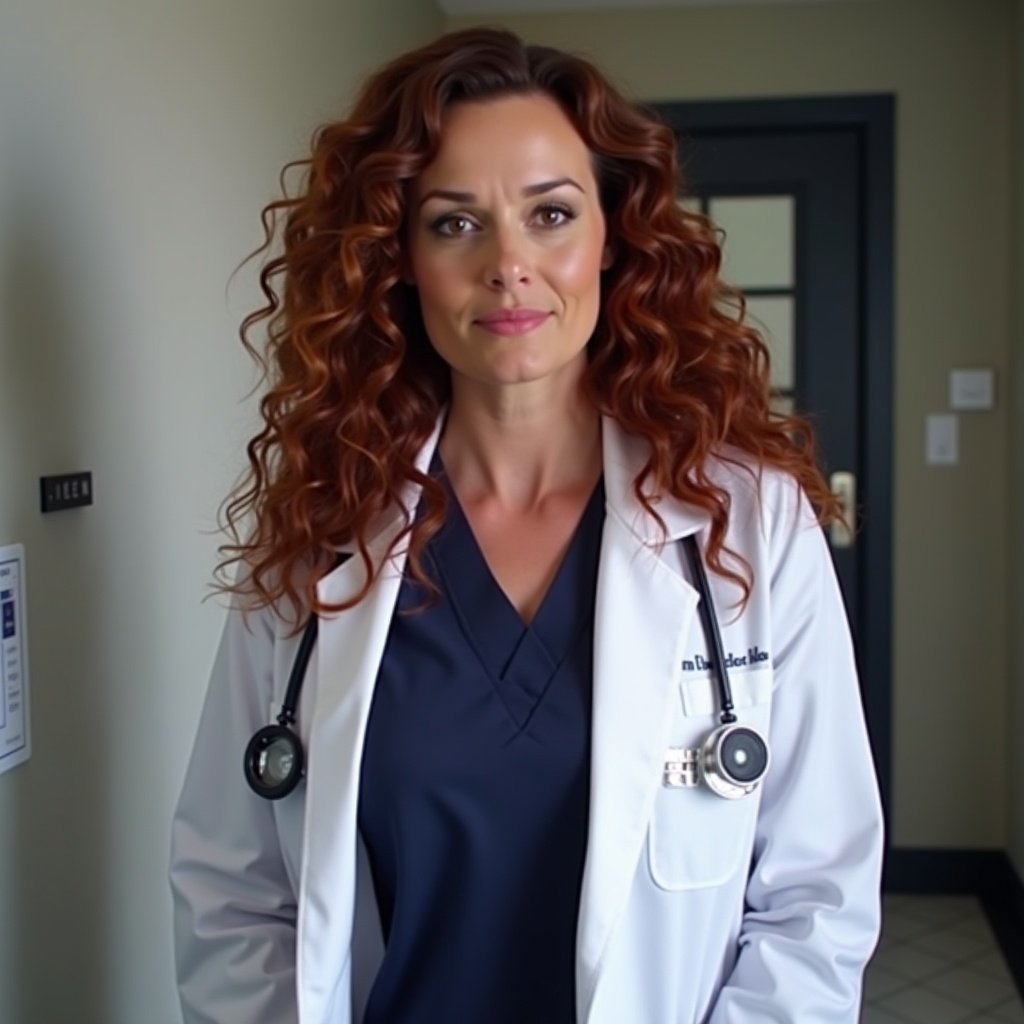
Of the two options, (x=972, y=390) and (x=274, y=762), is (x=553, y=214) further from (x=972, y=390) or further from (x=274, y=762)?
(x=972, y=390)

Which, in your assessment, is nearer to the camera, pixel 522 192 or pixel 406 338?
pixel 522 192

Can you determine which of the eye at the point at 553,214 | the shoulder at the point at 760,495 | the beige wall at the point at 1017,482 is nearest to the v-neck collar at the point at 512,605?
the shoulder at the point at 760,495

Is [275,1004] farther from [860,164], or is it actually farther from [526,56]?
[860,164]

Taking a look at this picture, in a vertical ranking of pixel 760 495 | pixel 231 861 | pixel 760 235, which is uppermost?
pixel 760 235

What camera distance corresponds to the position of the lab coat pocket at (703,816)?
3.36ft

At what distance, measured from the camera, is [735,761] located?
1007 millimetres

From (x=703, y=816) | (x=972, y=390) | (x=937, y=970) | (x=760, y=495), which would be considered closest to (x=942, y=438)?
(x=972, y=390)

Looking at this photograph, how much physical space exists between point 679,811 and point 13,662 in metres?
0.64

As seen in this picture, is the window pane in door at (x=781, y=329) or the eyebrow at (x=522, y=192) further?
the window pane in door at (x=781, y=329)

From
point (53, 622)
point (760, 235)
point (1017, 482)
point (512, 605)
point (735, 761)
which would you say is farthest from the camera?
point (760, 235)

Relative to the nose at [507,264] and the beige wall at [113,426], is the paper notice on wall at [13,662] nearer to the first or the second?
the beige wall at [113,426]

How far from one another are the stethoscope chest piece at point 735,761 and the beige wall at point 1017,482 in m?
2.17

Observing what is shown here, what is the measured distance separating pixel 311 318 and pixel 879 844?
68 centimetres

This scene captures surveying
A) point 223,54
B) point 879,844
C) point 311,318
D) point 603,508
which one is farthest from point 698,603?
point 223,54
